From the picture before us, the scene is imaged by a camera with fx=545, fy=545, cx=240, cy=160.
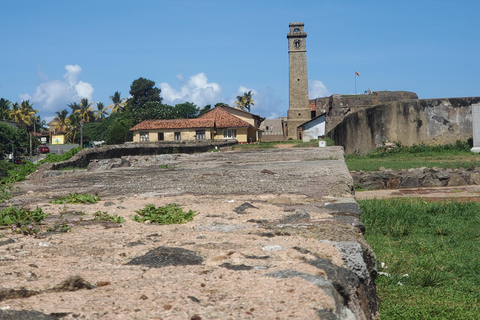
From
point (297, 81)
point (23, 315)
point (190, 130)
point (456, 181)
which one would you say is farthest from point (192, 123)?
point (23, 315)

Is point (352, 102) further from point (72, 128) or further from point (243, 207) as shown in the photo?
point (72, 128)

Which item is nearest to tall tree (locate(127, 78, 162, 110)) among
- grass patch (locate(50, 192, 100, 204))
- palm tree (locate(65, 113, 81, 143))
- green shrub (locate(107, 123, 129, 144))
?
palm tree (locate(65, 113, 81, 143))

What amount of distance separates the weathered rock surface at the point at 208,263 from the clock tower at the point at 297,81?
54.9 m

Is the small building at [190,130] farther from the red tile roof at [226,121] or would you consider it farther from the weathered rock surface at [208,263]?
the weathered rock surface at [208,263]

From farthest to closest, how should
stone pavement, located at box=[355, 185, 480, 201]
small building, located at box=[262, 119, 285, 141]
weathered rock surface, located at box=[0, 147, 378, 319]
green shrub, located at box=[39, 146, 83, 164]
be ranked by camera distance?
small building, located at box=[262, 119, 285, 141] < green shrub, located at box=[39, 146, 83, 164] < stone pavement, located at box=[355, 185, 480, 201] < weathered rock surface, located at box=[0, 147, 378, 319]

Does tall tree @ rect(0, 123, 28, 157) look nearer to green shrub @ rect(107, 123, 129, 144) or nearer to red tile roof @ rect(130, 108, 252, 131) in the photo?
green shrub @ rect(107, 123, 129, 144)

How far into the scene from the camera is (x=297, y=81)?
192ft

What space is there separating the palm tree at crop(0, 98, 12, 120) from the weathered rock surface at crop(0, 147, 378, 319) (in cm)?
7635

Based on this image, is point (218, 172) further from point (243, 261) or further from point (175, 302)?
point (175, 302)

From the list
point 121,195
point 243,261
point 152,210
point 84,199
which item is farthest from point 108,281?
point 121,195

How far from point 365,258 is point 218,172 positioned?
285cm

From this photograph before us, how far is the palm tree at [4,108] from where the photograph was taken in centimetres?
7306

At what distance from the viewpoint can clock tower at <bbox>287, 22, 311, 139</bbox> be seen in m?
58.1

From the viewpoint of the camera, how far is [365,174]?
34.3 feet
